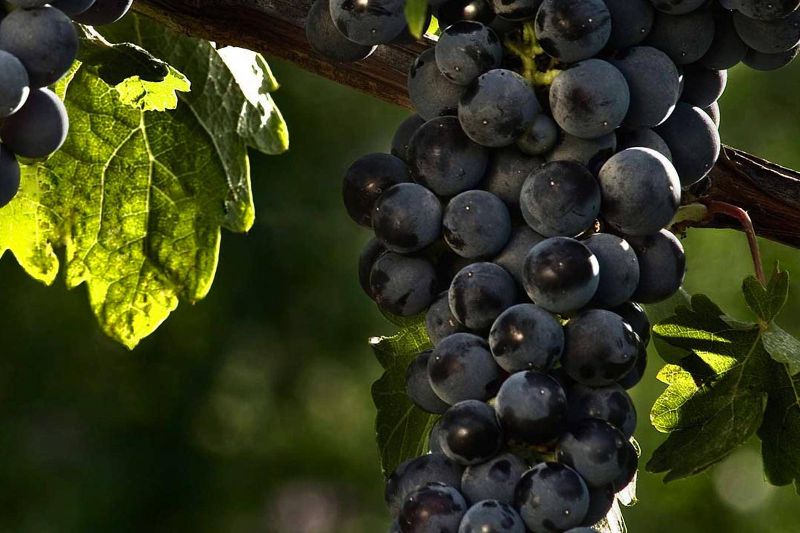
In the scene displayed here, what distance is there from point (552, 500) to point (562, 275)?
13 centimetres

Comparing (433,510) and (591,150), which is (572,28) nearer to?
(591,150)

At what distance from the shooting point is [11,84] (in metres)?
0.68

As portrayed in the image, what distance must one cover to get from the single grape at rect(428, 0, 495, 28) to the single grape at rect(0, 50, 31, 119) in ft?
0.84

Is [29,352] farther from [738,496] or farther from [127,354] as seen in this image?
[738,496]

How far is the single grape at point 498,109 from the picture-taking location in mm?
729

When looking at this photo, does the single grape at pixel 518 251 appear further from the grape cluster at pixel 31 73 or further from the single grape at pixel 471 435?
the grape cluster at pixel 31 73

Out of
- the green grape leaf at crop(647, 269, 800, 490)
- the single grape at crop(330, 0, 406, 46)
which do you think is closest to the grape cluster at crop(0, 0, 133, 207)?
the single grape at crop(330, 0, 406, 46)

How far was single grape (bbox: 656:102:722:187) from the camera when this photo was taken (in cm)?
80

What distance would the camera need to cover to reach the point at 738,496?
346 cm

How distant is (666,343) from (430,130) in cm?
34

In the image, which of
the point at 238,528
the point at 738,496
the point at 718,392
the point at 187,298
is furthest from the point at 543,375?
the point at 238,528

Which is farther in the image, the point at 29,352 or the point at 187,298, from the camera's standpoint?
the point at 29,352

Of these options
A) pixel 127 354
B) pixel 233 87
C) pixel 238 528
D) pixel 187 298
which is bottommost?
pixel 238 528

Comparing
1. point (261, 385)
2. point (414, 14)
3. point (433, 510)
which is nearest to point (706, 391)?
point (433, 510)
